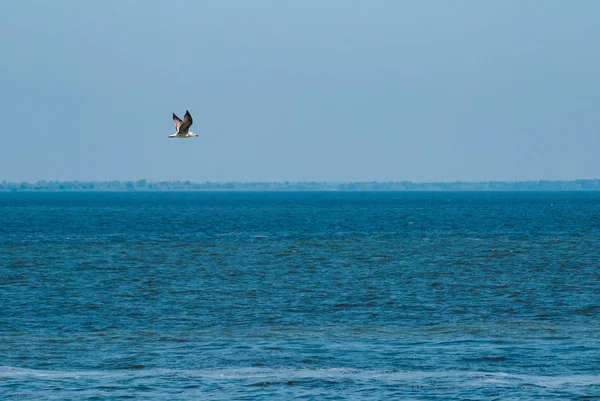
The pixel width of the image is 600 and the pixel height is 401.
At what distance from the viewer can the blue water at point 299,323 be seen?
2722cm

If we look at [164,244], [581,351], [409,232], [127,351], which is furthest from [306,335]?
[409,232]

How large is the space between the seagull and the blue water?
7007mm

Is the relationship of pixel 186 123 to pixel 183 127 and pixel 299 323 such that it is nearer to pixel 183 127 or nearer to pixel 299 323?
pixel 183 127

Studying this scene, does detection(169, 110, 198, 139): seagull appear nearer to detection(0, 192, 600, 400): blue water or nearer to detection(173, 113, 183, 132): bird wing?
detection(173, 113, 183, 132): bird wing

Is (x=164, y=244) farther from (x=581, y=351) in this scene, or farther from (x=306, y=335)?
(x=581, y=351)

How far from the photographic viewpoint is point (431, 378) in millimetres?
27641

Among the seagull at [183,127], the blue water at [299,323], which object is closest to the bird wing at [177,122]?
the seagull at [183,127]

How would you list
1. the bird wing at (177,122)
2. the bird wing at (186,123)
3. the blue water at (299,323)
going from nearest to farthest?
the blue water at (299,323), the bird wing at (186,123), the bird wing at (177,122)

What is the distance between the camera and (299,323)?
39.0 metres

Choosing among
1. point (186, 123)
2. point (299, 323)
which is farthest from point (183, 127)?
point (299, 323)

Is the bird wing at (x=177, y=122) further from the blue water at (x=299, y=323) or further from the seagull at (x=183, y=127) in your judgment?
the blue water at (x=299, y=323)

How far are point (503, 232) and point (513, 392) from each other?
8405cm

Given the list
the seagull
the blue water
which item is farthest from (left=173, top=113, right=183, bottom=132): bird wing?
the blue water

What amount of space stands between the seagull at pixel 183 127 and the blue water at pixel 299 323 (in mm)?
7007
